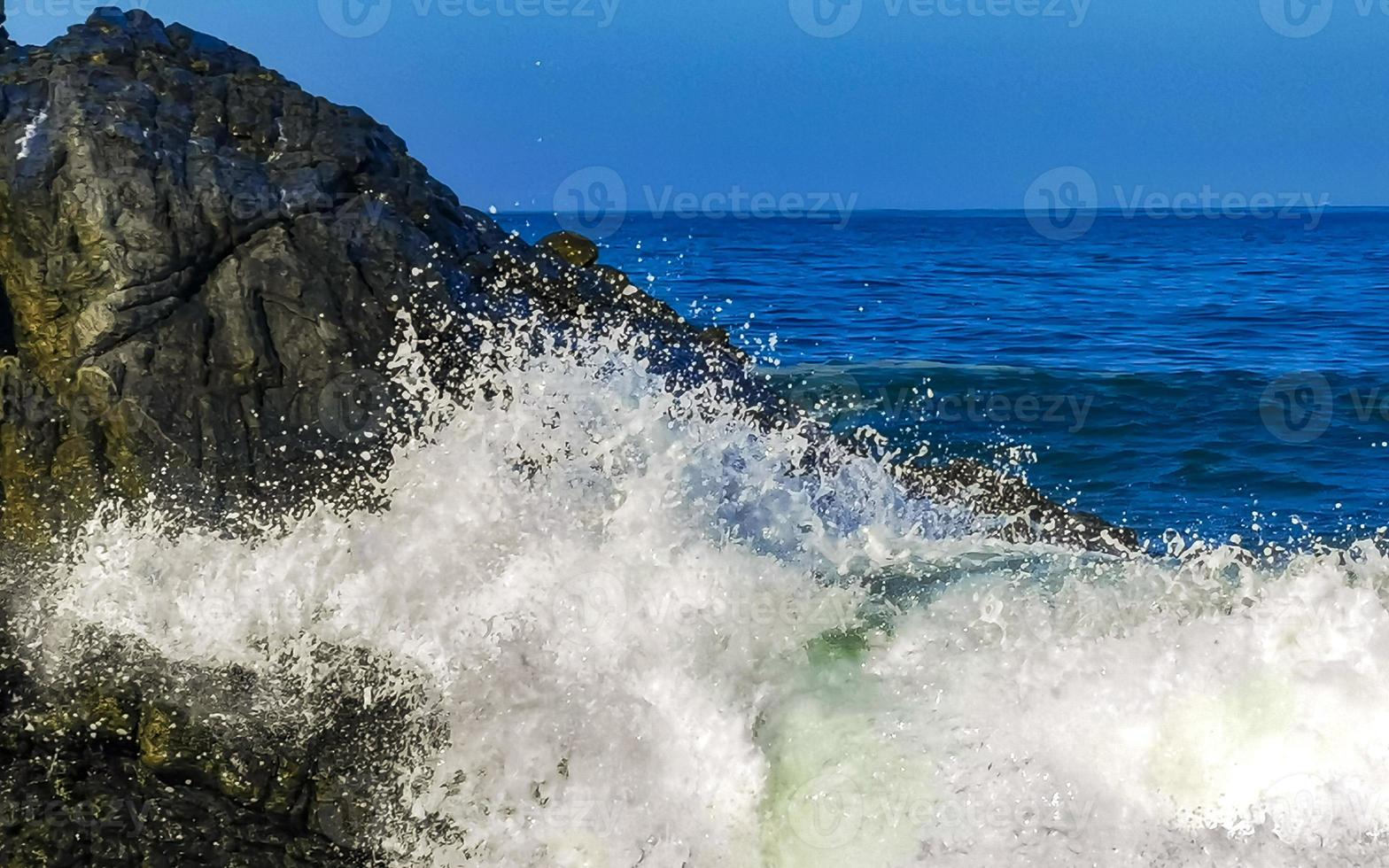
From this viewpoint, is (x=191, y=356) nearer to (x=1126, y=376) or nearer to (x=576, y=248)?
(x=576, y=248)

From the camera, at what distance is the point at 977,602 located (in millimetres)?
5504

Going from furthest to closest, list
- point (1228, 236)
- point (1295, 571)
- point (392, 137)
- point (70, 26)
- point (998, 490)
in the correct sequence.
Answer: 1. point (1228, 236)
2. point (998, 490)
3. point (392, 137)
4. point (70, 26)
5. point (1295, 571)

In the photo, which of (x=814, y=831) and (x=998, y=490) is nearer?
(x=814, y=831)

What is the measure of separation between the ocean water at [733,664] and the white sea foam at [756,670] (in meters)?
0.01

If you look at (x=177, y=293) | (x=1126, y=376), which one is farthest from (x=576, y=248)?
(x=1126, y=376)

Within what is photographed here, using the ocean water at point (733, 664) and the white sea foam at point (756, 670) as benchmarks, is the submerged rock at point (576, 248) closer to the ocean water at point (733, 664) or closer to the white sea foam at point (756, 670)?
the ocean water at point (733, 664)

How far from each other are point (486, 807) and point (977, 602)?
2.07 meters

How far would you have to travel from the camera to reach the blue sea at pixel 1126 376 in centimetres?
964

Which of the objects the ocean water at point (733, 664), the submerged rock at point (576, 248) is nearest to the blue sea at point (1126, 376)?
the submerged rock at point (576, 248)

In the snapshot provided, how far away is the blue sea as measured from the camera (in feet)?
31.6

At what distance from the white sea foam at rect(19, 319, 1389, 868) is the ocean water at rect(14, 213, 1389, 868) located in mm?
10

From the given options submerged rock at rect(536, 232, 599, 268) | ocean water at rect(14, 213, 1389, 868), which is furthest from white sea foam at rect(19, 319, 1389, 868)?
submerged rock at rect(536, 232, 599, 268)

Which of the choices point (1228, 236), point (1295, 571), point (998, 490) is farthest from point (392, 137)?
point (1228, 236)

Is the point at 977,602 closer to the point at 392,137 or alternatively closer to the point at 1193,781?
the point at 1193,781
